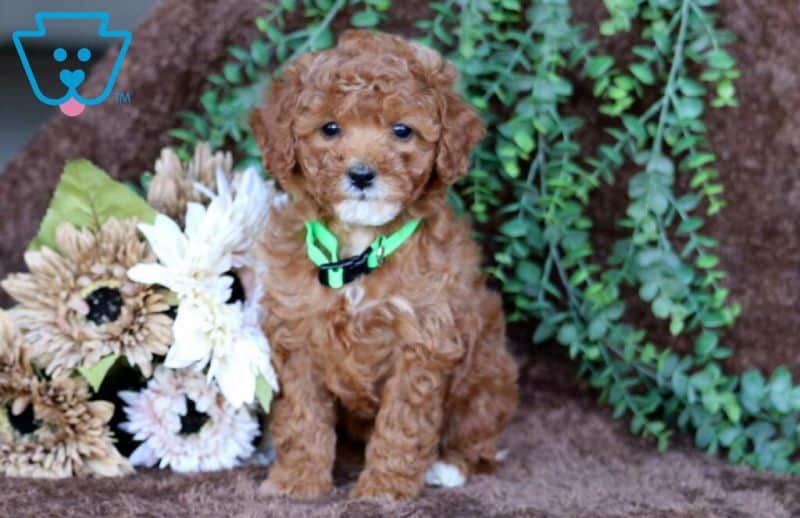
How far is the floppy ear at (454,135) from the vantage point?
3.34m

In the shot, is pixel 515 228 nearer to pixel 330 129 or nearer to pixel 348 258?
pixel 348 258

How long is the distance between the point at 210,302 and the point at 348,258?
471mm

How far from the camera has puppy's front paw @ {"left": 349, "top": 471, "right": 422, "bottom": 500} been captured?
3.44 m

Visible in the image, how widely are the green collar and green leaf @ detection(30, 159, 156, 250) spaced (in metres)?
0.63

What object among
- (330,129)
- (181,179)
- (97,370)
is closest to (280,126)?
(330,129)

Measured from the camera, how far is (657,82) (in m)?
4.09

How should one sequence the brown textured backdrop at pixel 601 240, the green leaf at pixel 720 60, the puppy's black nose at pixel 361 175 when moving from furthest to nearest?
the green leaf at pixel 720 60 < the brown textured backdrop at pixel 601 240 < the puppy's black nose at pixel 361 175

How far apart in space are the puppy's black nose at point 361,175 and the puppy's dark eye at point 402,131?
0.50 ft

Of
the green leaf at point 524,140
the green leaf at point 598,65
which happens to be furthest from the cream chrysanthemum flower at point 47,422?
the green leaf at point 598,65

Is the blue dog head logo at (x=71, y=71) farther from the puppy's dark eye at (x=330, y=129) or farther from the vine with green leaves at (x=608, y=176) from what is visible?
the puppy's dark eye at (x=330, y=129)

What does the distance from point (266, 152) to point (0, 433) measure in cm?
121

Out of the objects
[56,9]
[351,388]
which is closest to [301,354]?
[351,388]

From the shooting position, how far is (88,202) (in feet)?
12.3

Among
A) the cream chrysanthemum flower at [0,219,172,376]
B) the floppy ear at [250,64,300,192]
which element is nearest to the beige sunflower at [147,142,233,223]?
the cream chrysanthemum flower at [0,219,172,376]
